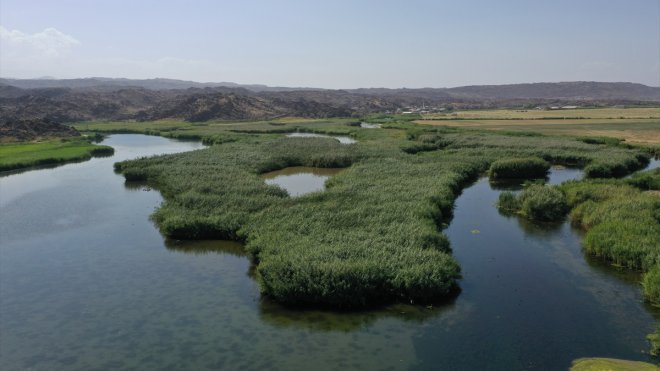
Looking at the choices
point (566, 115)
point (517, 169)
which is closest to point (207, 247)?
point (517, 169)

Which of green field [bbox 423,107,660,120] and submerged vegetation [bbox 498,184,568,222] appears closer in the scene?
submerged vegetation [bbox 498,184,568,222]

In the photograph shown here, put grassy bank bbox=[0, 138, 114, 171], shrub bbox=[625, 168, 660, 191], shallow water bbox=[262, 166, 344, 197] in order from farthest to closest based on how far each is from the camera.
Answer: grassy bank bbox=[0, 138, 114, 171]
shallow water bbox=[262, 166, 344, 197]
shrub bbox=[625, 168, 660, 191]

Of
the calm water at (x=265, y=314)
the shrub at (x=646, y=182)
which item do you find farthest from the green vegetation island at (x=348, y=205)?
the shrub at (x=646, y=182)

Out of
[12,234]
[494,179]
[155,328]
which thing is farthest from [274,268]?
[494,179]

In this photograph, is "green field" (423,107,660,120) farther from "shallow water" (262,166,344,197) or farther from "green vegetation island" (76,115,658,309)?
"shallow water" (262,166,344,197)

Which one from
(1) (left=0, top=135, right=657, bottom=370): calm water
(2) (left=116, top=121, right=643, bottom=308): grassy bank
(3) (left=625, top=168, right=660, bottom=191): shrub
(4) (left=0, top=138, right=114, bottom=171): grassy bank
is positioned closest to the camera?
(1) (left=0, top=135, right=657, bottom=370): calm water

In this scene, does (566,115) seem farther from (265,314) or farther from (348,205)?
(265,314)

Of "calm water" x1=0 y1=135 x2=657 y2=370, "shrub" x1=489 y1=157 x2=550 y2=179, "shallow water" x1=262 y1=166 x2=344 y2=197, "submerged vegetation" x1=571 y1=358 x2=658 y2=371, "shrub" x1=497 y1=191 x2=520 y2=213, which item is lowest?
"calm water" x1=0 y1=135 x2=657 y2=370

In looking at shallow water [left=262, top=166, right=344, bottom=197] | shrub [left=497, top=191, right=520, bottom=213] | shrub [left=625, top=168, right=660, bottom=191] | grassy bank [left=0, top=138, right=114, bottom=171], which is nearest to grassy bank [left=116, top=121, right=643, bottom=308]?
shallow water [left=262, top=166, right=344, bottom=197]
